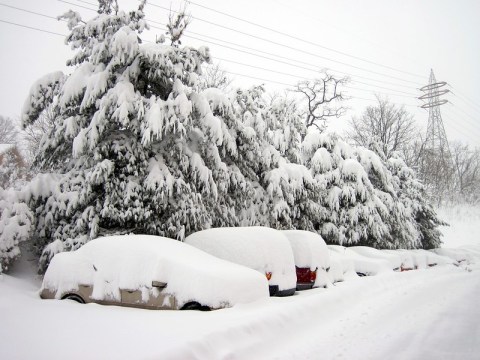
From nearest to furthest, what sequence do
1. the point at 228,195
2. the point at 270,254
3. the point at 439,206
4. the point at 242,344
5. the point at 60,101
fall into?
the point at 242,344 < the point at 270,254 < the point at 60,101 < the point at 228,195 < the point at 439,206

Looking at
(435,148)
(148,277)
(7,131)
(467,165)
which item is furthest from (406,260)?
(7,131)

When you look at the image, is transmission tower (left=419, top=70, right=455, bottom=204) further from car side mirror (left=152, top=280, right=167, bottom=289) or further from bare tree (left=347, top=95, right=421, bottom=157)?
car side mirror (left=152, top=280, right=167, bottom=289)

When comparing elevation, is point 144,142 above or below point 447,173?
below

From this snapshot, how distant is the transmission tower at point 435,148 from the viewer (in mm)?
40219

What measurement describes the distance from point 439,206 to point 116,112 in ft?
131

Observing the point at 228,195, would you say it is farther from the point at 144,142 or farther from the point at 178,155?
the point at 144,142

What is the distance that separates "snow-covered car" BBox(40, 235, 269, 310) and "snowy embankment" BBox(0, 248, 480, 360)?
28 cm

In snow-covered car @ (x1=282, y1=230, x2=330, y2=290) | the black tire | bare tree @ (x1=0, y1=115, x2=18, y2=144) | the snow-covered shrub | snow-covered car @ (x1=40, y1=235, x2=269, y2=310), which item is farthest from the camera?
bare tree @ (x1=0, y1=115, x2=18, y2=144)

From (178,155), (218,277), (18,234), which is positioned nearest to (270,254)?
(218,277)

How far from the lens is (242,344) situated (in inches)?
174

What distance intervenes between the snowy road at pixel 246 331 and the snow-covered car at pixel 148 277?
0.30 m

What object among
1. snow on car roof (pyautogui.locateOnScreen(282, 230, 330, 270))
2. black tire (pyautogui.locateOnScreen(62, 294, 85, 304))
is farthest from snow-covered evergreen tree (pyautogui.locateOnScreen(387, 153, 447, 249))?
black tire (pyautogui.locateOnScreen(62, 294, 85, 304))

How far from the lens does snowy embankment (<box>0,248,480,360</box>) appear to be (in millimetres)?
3662

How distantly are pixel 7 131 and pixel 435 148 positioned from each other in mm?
57837
